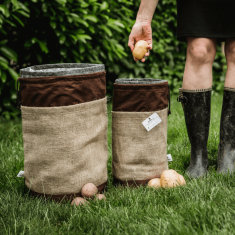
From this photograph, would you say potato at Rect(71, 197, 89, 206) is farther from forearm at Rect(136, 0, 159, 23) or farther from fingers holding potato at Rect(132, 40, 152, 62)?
forearm at Rect(136, 0, 159, 23)

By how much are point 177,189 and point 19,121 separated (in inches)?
102

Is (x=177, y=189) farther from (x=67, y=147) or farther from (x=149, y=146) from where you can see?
(x=67, y=147)

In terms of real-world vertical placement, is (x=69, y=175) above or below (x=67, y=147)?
below

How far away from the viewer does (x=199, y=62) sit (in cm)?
186

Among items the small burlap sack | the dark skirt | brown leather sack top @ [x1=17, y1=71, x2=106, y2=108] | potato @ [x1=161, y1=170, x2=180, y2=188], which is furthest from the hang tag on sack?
the dark skirt

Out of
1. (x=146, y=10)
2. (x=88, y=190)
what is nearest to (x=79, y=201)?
(x=88, y=190)

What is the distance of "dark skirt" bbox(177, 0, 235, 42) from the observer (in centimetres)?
175

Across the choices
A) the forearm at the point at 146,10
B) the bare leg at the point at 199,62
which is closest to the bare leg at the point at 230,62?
the bare leg at the point at 199,62

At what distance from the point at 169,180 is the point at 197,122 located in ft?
1.59

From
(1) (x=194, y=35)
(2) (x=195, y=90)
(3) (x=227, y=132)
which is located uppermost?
(1) (x=194, y=35)

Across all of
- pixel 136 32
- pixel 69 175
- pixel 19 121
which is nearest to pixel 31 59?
pixel 19 121

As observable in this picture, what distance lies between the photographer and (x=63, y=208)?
150 centimetres

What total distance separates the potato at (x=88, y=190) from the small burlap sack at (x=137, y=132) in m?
0.28

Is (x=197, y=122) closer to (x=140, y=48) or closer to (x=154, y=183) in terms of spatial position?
(x=154, y=183)
